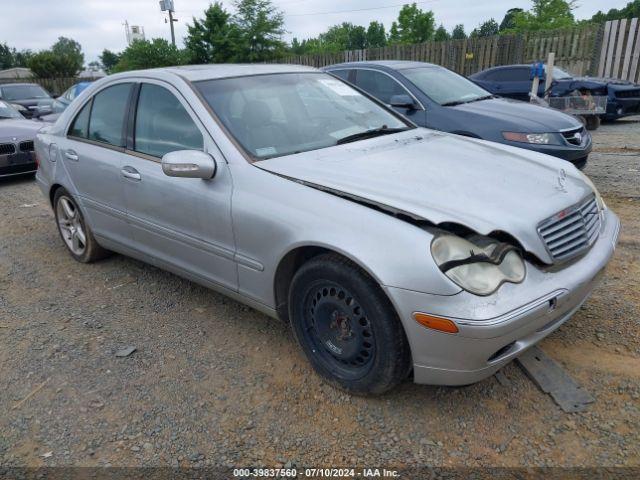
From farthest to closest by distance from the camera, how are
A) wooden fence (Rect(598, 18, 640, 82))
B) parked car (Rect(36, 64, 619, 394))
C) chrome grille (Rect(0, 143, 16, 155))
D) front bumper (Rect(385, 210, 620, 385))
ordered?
wooden fence (Rect(598, 18, 640, 82)), chrome grille (Rect(0, 143, 16, 155)), parked car (Rect(36, 64, 619, 394)), front bumper (Rect(385, 210, 620, 385))

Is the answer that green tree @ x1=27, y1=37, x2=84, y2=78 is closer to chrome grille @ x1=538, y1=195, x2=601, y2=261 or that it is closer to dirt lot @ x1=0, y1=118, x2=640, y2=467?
dirt lot @ x1=0, y1=118, x2=640, y2=467

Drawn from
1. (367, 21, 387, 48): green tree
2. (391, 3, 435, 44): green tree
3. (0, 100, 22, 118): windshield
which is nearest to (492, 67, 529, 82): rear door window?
(0, 100, 22, 118): windshield

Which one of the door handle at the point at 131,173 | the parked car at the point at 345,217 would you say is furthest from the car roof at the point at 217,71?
the door handle at the point at 131,173

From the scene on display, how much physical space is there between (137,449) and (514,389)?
188 cm

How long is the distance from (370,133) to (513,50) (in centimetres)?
1553

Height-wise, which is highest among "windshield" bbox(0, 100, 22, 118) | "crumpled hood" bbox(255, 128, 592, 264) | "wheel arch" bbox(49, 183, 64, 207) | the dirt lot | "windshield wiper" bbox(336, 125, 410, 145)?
"windshield wiper" bbox(336, 125, 410, 145)

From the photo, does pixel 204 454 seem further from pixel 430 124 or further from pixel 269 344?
pixel 430 124

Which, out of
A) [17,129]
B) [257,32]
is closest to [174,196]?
[17,129]

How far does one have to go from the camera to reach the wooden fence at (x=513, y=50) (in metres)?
15.8

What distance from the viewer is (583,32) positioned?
51.4 feet

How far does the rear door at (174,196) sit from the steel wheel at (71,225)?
1.03 metres

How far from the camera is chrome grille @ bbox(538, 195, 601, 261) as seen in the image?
2410 millimetres

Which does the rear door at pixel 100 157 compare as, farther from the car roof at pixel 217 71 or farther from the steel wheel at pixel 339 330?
the steel wheel at pixel 339 330

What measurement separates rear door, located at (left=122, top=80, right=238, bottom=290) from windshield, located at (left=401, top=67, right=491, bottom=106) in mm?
4014
